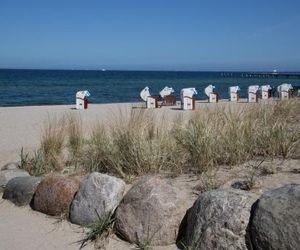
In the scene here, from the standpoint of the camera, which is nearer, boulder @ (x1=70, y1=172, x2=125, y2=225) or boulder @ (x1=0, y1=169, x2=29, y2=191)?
boulder @ (x1=70, y1=172, x2=125, y2=225)

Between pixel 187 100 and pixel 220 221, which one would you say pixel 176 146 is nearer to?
pixel 220 221

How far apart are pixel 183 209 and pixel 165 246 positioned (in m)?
0.36

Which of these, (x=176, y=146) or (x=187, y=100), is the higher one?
(x=176, y=146)

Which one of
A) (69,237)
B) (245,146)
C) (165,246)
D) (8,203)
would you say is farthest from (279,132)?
(8,203)

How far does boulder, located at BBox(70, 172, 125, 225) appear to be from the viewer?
13.6 ft

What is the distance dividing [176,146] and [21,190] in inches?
70.8

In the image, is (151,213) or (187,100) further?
(187,100)

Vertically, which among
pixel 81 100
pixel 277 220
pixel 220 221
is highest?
pixel 277 220

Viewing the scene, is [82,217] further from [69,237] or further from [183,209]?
[183,209]

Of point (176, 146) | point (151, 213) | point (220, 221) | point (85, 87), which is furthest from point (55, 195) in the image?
point (85, 87)

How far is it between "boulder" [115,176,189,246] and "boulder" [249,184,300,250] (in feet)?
2.53

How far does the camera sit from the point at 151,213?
12.4ft

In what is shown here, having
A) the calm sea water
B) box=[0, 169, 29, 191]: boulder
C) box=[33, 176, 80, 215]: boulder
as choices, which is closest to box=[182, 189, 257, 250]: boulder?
box=[33, 176, 80, 215]: boulder

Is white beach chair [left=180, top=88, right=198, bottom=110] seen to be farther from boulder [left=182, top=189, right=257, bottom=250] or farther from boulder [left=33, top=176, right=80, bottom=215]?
boulder [left=182, top=189, right=257, bottom=250]
